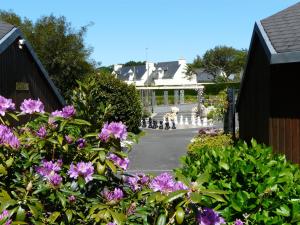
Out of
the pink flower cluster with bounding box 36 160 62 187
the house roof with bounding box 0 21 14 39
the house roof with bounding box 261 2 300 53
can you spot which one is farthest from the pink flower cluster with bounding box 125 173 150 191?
the house roof with bounding box 0 21 14 39

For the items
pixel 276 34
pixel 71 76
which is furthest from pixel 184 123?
pixel 276 34

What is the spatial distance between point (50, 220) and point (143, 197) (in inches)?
27.5

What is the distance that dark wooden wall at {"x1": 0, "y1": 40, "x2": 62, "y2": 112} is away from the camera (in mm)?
13008

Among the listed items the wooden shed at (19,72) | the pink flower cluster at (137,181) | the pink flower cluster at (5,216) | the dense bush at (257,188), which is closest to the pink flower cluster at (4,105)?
the pink flower cluster at (5,216)

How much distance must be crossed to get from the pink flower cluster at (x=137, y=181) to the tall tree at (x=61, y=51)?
32.6 meters

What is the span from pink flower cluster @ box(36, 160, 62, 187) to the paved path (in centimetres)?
1411

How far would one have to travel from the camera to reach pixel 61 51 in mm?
37625

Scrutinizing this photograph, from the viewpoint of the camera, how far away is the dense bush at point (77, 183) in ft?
10.5

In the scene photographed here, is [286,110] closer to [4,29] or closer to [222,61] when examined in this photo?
[4,29]

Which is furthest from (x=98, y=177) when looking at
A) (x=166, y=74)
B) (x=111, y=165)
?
(x=166, y=74)

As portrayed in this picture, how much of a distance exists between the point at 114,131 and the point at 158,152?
67.0 ft

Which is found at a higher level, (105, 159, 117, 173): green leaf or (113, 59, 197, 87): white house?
(113, 59, 197, 87): white house

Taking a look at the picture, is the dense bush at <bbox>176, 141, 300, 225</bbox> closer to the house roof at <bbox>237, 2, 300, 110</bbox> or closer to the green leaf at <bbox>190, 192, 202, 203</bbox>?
the green leaf at <bbox>190, 192, 202, 203</bbox>

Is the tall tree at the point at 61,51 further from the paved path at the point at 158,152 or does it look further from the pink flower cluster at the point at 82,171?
the pink flower cluster at the point at 82,171
